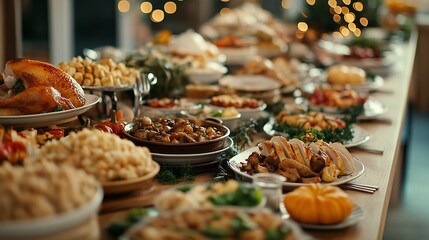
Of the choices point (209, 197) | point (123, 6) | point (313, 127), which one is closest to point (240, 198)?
point (209, 197)

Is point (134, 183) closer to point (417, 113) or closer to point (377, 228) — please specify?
point (377, 228)

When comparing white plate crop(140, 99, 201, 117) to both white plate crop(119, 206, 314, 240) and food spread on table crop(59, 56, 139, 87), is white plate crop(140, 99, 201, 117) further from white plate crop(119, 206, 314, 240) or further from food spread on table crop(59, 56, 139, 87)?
white plate crop(119, 206, 314, 240)

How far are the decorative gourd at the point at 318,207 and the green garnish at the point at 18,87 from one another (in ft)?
3.10

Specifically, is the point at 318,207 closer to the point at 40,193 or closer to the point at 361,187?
the point at 361,187

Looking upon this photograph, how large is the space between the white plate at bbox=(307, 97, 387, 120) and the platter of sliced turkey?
0.91 m

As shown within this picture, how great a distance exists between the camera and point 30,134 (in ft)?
6.42

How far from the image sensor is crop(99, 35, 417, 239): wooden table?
5.47ft

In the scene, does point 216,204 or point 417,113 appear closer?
point 216,204

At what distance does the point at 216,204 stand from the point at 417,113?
254 inches

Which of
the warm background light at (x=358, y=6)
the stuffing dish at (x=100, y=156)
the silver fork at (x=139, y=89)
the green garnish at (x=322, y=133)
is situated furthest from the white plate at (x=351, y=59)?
the stuffing dish at (x=100, y=156)

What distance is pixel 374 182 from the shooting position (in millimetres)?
2082

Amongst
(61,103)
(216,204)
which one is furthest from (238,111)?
(216,204)

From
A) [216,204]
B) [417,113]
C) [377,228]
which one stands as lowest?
[417,113]

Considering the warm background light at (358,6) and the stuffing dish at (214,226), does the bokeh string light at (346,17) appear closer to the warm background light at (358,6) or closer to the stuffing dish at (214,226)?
the warm background light at (358,6)
